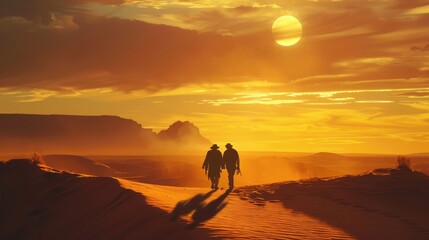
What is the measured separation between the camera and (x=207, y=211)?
19047 mm

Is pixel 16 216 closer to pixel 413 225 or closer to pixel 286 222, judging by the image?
pixel 286 222

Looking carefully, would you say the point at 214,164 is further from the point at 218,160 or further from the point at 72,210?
the point at 72,210

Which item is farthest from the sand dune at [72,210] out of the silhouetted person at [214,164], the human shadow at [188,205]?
the silhouetted person at [214,164]

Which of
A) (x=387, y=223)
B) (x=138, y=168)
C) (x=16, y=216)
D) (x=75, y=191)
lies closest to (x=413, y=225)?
(x=387, y=223)

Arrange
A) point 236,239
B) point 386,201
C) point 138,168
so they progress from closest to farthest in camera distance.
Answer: point 236,239 < point 386,201 < point 138,168

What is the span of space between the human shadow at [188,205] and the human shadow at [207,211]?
0.26m

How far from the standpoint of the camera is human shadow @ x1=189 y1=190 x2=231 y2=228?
56.9ft

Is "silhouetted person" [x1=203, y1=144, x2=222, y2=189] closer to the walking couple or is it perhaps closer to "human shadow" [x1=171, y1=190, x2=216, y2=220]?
the walking couple

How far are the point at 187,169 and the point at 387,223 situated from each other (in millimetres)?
66764

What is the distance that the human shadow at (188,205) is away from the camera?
18609mm

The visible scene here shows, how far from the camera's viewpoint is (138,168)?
310ft

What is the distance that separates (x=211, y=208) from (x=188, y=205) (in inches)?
37.3

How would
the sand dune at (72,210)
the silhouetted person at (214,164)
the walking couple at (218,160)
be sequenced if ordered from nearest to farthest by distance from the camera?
the sand dune at (72,210)
the walking couple at (218,160)
the silhouetted person at (214,164)

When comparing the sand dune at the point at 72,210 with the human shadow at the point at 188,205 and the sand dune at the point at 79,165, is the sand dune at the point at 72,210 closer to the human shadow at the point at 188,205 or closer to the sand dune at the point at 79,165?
the human shadow at the point at 188,205
